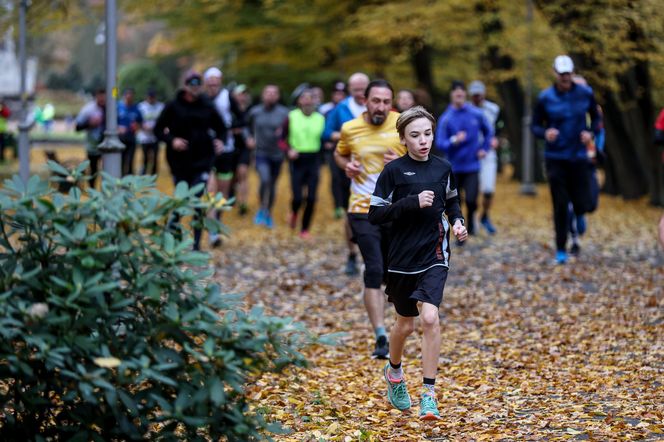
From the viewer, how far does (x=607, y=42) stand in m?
20.6

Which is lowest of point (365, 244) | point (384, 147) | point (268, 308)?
point (268, 308)

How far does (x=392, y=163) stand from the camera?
7.20 metres

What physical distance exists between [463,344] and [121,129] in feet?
45.6

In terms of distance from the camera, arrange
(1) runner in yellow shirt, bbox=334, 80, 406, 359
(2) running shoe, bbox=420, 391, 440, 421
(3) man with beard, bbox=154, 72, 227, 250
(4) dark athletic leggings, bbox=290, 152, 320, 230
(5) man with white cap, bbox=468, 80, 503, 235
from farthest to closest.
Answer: (5) man with white cap, bbox=468, 80, 503, 235 → (4) dark athletic leggings, bbox=290, 152, 320, 230 → (3) man with beard, bbox=154, 72, 227, 250 → (1) runner in yellow shirt, bbox=334, 80, 406, 359 → (2) running shoe, bbox=420, 391, 440, 421

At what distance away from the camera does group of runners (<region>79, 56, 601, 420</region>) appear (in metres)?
7.05

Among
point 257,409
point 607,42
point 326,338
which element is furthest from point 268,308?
point 607,42

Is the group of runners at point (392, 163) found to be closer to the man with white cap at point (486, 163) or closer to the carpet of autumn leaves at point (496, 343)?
the man with white cap at point (486, 163)

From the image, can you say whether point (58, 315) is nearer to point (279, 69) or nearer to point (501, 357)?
point (501, 357)

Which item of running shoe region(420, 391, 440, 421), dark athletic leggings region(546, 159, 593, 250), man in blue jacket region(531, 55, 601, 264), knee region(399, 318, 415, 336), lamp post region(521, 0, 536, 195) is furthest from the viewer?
lamp post region(521, 0, 536, 195)

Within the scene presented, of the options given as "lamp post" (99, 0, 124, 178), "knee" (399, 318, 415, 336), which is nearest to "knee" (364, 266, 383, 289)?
"knee" (399, 318, 415, 336)

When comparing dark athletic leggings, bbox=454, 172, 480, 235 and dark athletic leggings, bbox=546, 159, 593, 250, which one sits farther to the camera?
dark athletic leggings, bbox=454, 172, 480, 235

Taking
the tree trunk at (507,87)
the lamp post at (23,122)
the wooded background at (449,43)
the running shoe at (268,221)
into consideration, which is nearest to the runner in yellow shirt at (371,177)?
the wooded background at (449,43)

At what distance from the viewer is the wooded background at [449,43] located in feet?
70.7

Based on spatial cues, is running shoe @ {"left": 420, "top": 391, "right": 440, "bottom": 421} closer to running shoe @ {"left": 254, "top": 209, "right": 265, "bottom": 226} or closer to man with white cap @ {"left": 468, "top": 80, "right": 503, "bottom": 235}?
man with white cap @ {"left": 468, "top": 80, "right": 503, "bottom": 235}
